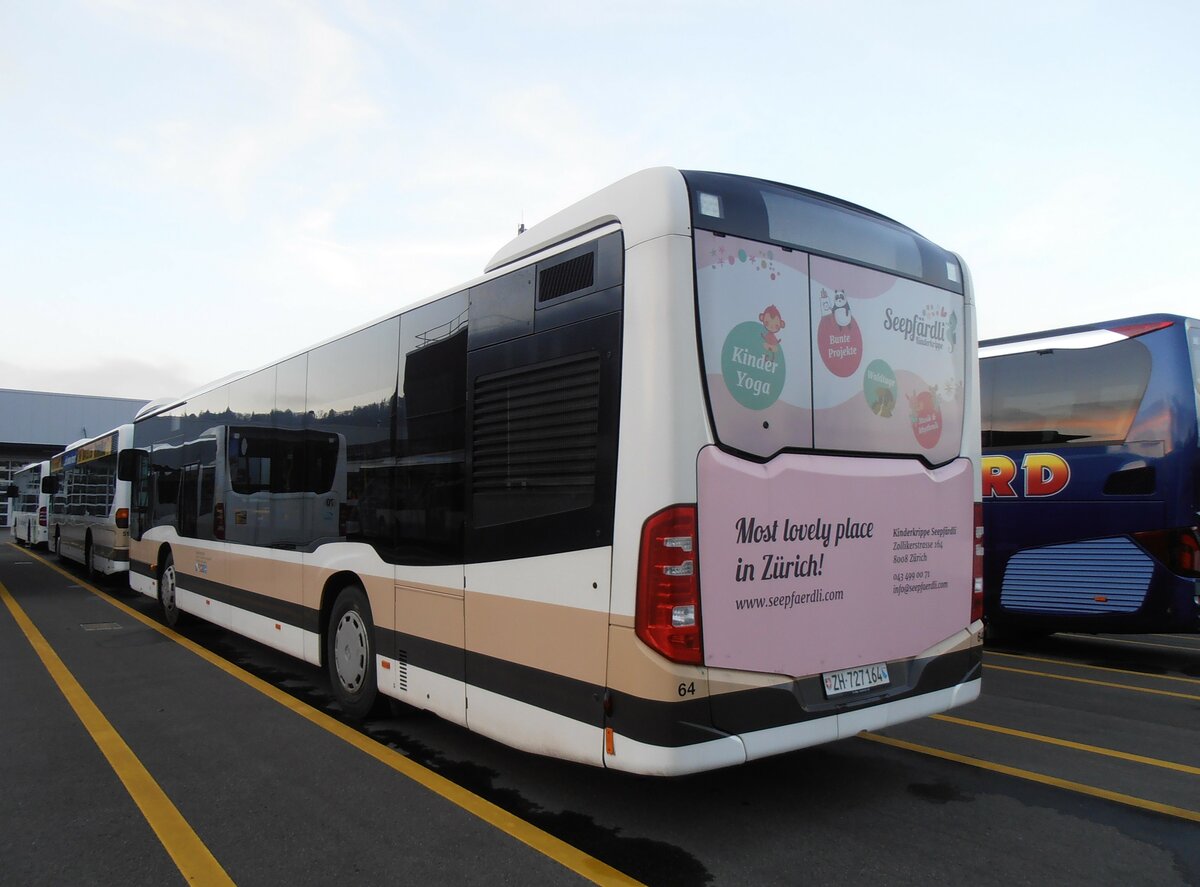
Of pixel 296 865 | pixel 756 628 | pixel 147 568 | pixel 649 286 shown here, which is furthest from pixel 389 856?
pixel 147 568

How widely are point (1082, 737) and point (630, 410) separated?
4.26 m

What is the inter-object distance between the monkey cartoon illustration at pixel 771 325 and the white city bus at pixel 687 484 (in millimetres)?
11

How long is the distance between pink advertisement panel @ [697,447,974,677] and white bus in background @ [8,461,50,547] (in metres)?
23.9

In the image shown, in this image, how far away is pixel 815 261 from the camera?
13.7 feet

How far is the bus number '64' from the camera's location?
8.73m

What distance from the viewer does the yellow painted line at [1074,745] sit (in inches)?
197

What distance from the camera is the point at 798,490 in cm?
393

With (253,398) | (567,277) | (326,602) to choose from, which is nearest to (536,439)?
(567,277)

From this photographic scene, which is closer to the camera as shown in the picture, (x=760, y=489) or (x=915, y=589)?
(x=760, y=489)

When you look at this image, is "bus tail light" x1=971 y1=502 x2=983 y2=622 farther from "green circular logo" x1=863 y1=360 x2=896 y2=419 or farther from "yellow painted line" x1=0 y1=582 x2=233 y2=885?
"yellow painted line" x1=0 y1=582 x2=233 y2=885

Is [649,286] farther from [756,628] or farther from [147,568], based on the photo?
[147,568]

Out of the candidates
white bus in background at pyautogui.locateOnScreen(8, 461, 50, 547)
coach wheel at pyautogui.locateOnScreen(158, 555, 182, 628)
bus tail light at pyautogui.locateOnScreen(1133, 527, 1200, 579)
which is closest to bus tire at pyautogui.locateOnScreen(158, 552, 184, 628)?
coach wheel at pyautogui.locateOnScreen(158, 555, 182, 628)

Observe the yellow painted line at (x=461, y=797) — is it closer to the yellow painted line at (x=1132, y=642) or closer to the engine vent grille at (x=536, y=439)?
the engine vent grille at (x=536, y=439)

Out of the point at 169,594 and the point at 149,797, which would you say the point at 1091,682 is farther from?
the point at 169,594
